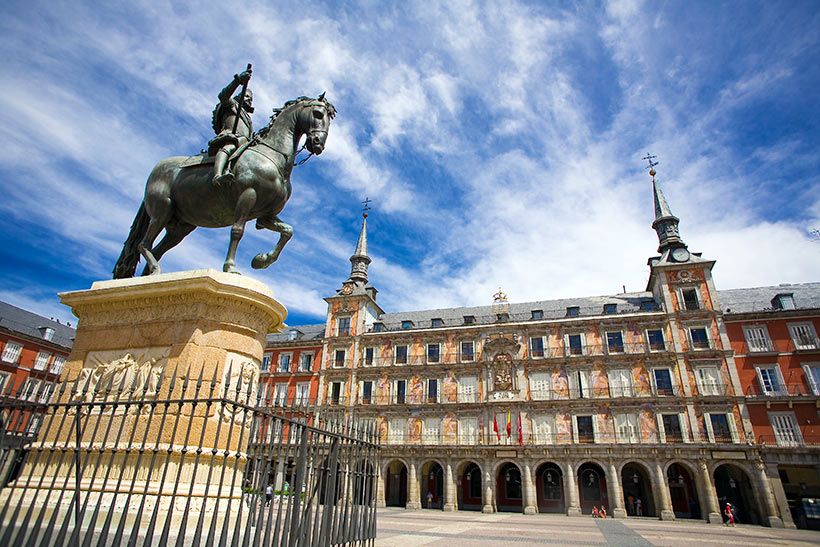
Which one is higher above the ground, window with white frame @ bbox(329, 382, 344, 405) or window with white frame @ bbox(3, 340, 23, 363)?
window with white frame @ bbox(3, 340, 23, 363)

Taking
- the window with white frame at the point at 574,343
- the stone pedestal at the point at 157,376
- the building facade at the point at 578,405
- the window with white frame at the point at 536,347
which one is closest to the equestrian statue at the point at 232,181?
the stone pedestal at the point at 157,376

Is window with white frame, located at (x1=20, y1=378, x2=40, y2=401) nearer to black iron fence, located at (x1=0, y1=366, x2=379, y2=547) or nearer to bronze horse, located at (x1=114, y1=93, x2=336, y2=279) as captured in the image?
black iron fence, located at (x1=0, y1=366, x2=379, y2=547)

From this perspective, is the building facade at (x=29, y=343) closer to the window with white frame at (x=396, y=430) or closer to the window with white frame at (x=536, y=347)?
the window with white frame at (x=396, y=430)

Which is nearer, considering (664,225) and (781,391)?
(781,391)

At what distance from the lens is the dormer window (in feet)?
95.6

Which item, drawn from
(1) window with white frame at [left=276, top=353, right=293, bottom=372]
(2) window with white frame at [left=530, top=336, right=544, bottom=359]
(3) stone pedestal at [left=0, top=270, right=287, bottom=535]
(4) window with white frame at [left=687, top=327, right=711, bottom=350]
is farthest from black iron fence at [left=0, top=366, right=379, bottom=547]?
(1) window with white frame at [left=276, top=353, right=293, bottom=372]

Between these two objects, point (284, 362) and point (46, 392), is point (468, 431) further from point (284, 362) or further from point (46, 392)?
point (46, 392)

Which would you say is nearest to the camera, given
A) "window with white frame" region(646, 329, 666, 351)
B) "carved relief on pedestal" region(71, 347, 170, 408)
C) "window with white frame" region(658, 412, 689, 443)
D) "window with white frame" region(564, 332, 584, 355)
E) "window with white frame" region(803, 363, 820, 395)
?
"carved relief on pedestal" region(71, 347, 170, 408)

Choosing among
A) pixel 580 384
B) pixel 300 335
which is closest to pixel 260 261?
pixel 580 384

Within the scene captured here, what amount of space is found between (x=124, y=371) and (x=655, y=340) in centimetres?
3213

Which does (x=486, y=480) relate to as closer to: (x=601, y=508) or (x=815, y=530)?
(x=601, y=508)

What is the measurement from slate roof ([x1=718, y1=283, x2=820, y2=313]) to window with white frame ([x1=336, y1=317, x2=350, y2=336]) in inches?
1048

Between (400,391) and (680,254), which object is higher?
(680,254)

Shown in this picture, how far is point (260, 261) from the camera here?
5.57 meters
